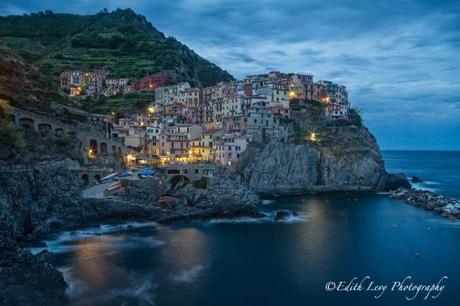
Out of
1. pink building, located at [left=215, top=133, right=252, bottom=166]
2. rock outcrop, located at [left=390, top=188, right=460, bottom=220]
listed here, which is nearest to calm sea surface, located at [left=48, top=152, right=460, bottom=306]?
rock outcrop, located at [left=390, top=188, right=460, bottom=220]

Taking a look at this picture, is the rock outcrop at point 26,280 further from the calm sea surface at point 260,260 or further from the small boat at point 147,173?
the small boat at point 147,173

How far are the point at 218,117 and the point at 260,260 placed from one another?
49872 millimetres

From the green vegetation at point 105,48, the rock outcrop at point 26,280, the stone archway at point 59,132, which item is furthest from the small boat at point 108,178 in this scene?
the green vegetation at point 105,48

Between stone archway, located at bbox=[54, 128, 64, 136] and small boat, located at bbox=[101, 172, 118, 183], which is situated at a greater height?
stone archway, located at bbox=[54, 128, 64, 136]

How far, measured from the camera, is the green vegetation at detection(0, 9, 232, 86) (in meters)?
123

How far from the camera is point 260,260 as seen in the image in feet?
126

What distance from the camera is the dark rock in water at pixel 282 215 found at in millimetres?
53594

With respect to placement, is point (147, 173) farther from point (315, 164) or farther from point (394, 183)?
point (394, 183)

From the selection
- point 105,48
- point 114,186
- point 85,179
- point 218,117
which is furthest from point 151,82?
point 114,186

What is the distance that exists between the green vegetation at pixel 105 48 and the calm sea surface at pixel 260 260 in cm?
7898

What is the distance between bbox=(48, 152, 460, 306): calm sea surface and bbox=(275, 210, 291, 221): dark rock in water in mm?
901

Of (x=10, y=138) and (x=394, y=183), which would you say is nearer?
(x=10, y=138)

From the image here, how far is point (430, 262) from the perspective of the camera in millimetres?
38062

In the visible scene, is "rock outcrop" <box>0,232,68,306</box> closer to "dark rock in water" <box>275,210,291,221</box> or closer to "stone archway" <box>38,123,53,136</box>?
"dark rock in water" <box>275,210,291,221</box>
